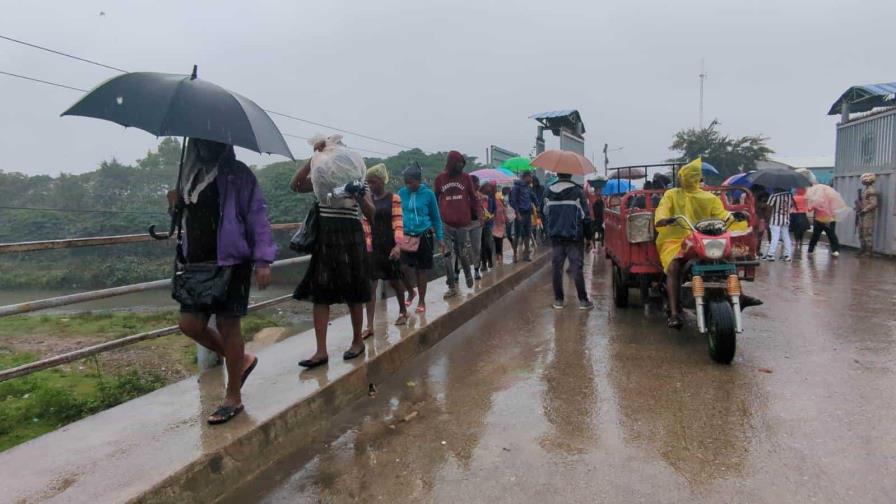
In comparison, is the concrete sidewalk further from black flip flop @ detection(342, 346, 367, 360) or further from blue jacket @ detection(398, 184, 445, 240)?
blue jacket @ detection(398, 184, 445, 240)

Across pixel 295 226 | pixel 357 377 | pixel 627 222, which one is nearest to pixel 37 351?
pixel 295 226

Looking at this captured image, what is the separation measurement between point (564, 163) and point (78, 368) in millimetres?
7519

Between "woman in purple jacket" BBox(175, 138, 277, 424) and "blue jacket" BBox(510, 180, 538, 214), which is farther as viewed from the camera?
"blue jacket" BBox(510, 180, 538, 214)

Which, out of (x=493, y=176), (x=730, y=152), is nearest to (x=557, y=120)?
(x=493, y=176)

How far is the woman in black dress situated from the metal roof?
15.4 meters

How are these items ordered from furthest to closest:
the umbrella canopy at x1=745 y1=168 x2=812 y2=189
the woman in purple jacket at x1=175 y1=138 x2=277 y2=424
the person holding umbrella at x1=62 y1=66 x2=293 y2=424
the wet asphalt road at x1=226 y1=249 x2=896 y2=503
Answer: the umbrella canopy at x1=745 y1=168 x2=812 y2=189, the woman in purple jacket at x1=175 y1=138 x2=277 y2=424, the person holding umbrella at x1=62 y1=66 x2=293 y2=424, the wet asphalt road at x1=226 y1=249 x2=896 y2=503

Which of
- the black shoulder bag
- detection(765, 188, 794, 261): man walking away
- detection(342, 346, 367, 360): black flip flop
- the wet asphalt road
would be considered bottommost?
the wet asphalt road

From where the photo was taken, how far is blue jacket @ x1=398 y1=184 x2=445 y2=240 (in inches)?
242

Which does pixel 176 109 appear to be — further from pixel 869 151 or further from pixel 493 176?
pixel 869 151

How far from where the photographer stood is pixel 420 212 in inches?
243

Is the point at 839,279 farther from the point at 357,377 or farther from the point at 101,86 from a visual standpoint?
the point at 101,86

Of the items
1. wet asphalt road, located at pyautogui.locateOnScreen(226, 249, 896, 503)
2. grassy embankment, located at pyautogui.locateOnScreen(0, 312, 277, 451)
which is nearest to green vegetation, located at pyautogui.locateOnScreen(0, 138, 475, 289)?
grassy embankment, located at pyautogui.locateOnScreen(0, 312, 277, 451)

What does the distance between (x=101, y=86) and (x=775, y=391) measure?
4.52m

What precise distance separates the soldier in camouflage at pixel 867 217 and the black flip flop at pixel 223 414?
13.2 meters
